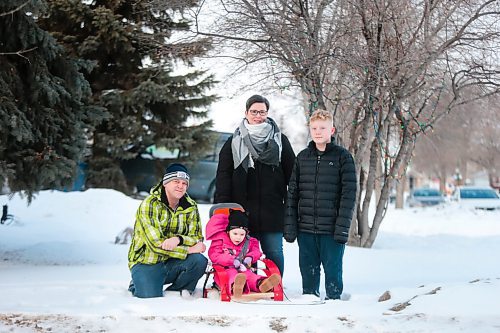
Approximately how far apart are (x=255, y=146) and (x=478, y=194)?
21562mm

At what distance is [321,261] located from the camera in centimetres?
484

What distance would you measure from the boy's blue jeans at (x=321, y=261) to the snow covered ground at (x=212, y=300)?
9.4 inches

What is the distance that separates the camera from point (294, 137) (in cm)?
3359

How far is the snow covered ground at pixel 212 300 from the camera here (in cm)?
358

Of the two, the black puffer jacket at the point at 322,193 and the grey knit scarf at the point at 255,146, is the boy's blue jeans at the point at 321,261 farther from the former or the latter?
the grey knit scarf at the point at 255,146

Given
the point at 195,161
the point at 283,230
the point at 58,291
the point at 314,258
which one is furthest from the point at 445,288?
the point at 195,161

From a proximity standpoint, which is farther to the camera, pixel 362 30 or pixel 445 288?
pixel 362 30

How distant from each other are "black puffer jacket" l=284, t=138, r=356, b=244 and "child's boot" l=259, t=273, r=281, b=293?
1.43ft

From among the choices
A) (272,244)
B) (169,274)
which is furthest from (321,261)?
(169,274)

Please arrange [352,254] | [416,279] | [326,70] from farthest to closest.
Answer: [352,254], [326,70], [416,279]

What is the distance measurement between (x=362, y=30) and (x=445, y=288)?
161 inches

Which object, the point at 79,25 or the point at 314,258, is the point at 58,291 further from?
the point at 79,25

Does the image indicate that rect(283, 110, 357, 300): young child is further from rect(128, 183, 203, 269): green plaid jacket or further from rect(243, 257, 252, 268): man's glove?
rect(128, 183, 203, 269): green plaid jacket

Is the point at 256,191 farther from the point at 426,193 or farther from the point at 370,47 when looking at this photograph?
the point at 426,193
